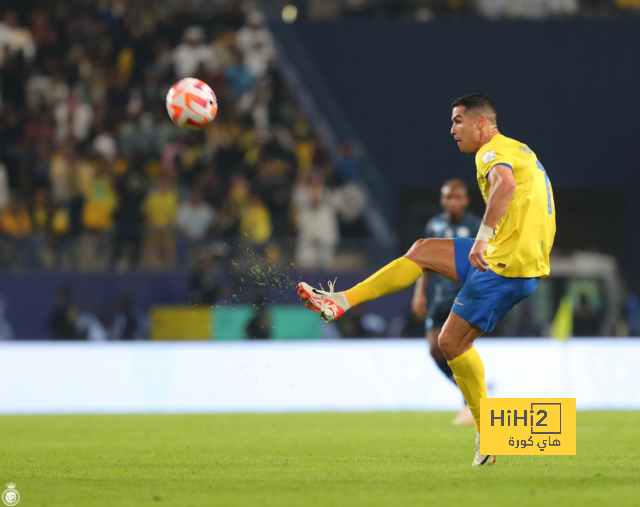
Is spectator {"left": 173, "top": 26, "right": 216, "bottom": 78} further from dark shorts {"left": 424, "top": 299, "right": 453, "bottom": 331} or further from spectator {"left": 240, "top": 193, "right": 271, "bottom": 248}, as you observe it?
dark shorts {"left": 424, "top": 299, "right": 453, "bottom": 331}

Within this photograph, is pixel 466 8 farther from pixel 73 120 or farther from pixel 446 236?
pixel 446 236

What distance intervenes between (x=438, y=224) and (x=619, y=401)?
393 cm

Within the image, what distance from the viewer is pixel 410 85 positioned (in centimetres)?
1994

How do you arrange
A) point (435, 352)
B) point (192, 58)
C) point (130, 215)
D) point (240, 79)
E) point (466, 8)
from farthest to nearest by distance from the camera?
point (466, 8) → point (192, 58) → point (240, 79) → point (130, 215) → point (435, 352)

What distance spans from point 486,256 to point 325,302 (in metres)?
1.03

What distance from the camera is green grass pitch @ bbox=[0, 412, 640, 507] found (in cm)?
502

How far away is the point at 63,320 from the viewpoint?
14.5 meters

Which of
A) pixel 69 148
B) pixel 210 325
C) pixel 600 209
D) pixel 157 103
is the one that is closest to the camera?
pixel 210 325

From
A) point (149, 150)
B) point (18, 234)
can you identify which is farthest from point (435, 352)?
point (149, 150)

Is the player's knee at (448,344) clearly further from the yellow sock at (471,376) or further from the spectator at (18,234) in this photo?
the spectator at (18,234)

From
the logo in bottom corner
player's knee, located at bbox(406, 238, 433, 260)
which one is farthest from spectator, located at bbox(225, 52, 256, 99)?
the logo in bottom corner

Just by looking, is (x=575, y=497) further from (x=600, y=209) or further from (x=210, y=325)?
(x=600, y=209)

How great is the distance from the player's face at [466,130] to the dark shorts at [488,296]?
772mm

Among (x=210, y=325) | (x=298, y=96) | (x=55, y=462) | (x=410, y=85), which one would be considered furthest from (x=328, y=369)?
(x=410, y=85)
